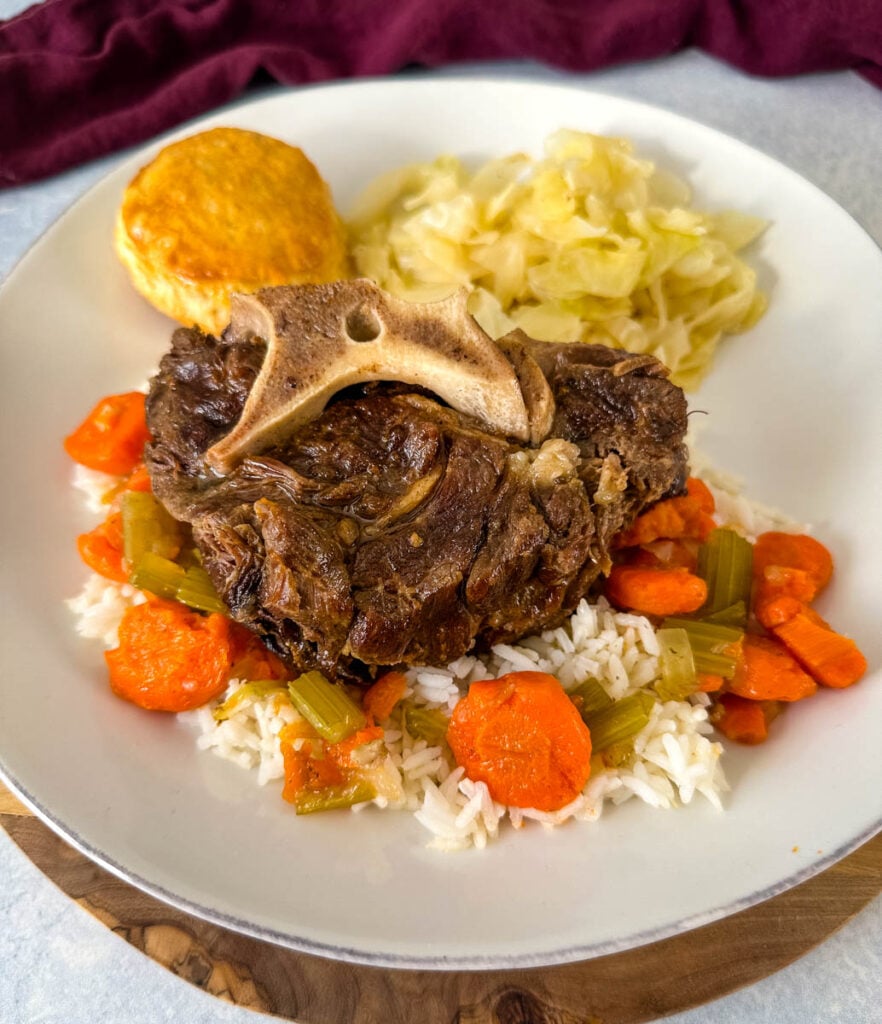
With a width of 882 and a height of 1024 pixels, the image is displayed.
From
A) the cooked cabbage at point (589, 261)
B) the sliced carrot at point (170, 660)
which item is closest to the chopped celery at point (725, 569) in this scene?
the cooked cabbage at point (589, 261)

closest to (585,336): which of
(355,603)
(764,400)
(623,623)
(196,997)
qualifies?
(764,400)

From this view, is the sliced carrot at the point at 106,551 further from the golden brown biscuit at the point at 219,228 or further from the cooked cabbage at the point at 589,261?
the cooked cabbage at the point at 589,261

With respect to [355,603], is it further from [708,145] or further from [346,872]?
[708,145]

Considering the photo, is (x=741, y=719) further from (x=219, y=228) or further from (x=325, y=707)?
(x=219, y=228)

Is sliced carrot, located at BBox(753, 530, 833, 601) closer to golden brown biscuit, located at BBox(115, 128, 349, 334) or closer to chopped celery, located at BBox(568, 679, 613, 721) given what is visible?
chopped celery, located at BBox(568, 679, 613, 721)

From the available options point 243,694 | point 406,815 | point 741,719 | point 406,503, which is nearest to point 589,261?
point 406,503

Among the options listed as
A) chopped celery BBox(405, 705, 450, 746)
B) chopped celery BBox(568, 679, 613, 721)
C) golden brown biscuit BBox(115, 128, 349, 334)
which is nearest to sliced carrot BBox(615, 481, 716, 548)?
chopped celery BBox(568, 679, 613, 721)
